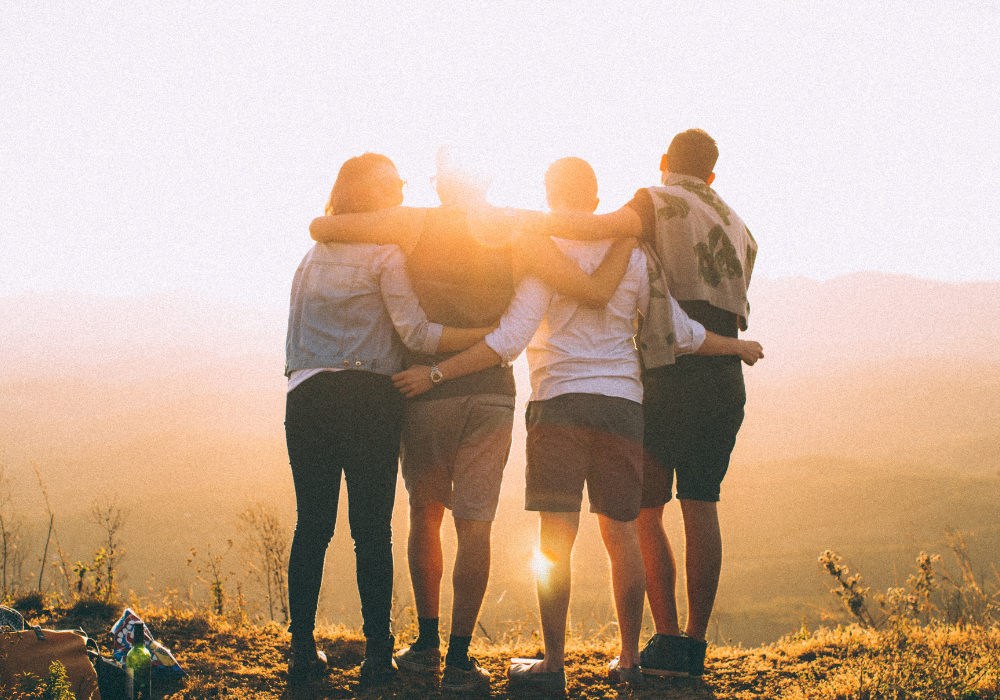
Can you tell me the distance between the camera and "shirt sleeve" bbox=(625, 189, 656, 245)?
2.90 m

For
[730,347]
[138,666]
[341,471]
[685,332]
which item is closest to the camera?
[138,666]

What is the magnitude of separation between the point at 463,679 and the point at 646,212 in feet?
6.89

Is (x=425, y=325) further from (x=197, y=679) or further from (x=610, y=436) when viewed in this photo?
(x=197, y=679)

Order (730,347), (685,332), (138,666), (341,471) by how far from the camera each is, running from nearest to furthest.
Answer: (138,666) → (341,471) → (685,332) → (730,347)

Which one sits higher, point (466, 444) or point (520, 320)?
point (520, 320)

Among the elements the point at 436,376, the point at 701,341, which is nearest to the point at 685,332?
the point at 701,341

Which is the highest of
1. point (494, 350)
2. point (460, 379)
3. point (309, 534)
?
point (494, 350)

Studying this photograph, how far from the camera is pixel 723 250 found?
9.67 feet

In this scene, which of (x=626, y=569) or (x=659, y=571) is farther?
(x=659, y=571)

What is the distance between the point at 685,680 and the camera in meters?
2.84

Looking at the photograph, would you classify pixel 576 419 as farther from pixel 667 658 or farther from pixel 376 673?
pixel 376 673

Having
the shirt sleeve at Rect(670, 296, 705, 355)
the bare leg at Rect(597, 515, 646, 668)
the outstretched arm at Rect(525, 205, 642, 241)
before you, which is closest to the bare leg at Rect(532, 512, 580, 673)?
the bare leg at Rect(597, 515, 646, 668)

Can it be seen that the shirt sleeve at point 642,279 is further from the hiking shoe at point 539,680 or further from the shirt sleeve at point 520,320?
the hiking shoe at point 539,680

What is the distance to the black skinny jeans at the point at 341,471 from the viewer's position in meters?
2.58
